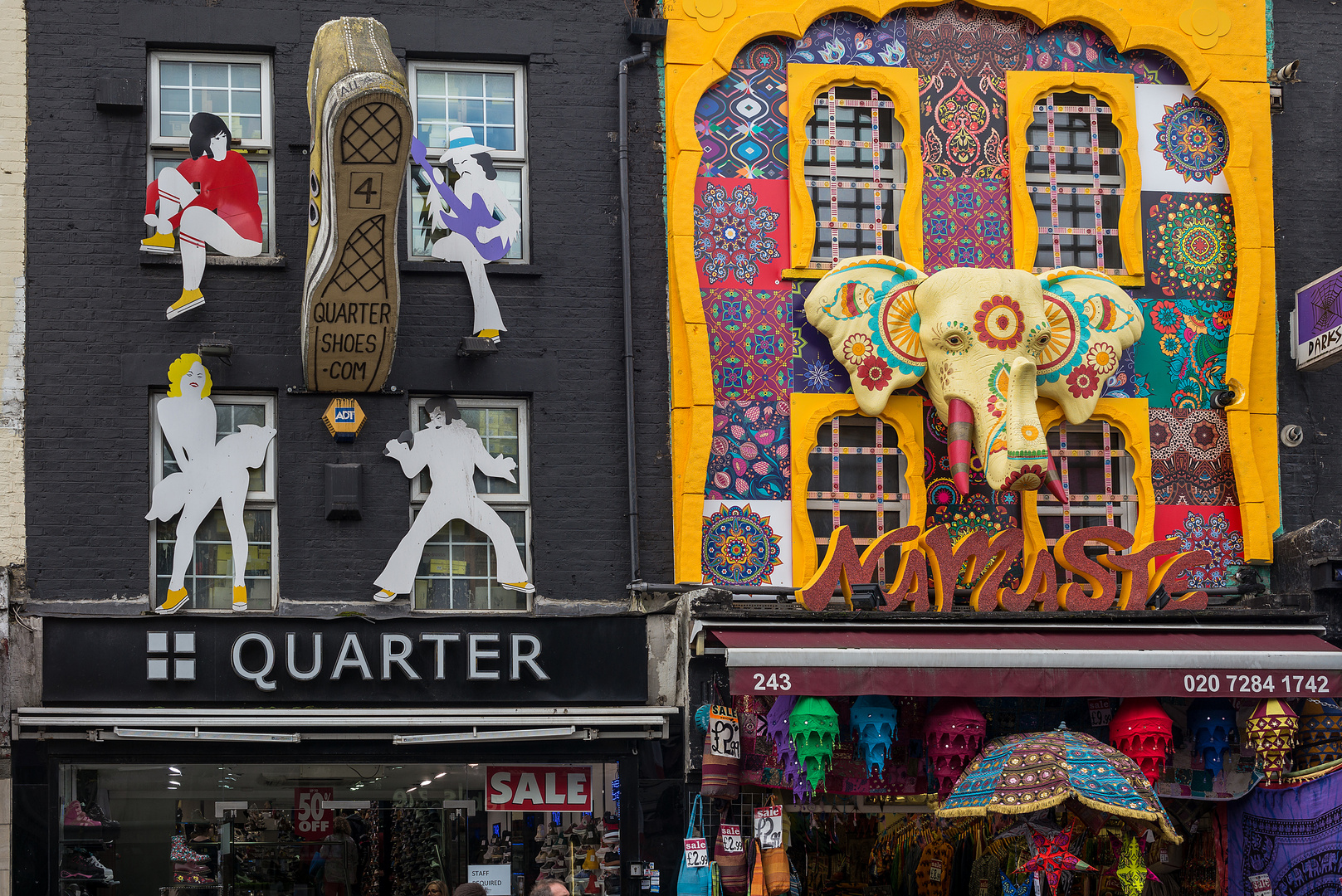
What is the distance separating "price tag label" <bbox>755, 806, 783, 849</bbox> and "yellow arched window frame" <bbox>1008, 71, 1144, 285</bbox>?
5.53 metres

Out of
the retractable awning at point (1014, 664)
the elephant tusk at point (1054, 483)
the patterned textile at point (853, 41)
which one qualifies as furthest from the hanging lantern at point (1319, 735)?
the patterned textile at point (853, 41)

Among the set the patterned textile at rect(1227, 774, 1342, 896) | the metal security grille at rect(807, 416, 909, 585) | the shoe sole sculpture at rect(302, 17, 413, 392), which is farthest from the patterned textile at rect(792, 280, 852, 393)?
the patterned textile at rect(1227, 774, 1342, 896)

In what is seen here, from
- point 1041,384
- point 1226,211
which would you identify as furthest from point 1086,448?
point 1226,211

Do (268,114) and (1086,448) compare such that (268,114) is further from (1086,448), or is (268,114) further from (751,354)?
(1086,448)

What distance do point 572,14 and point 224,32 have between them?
3.16 metres

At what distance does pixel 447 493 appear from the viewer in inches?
538

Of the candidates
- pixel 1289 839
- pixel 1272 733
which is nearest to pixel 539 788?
pixel 1272 733

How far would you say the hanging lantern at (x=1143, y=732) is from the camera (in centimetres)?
1283

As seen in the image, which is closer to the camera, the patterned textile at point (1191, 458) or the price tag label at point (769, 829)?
the price tag label at point (769, 829)

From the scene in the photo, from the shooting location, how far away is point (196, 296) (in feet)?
44.2

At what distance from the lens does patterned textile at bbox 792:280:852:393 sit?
1412 cm

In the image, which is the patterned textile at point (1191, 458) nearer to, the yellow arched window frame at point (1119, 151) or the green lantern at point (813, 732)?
the yellow arched window frame at point (1119, 151)

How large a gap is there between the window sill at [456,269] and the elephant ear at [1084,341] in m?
4.63

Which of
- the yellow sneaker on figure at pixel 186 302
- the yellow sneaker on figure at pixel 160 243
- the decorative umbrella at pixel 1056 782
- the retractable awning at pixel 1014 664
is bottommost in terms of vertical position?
the decorative umbrella at pixel 1056 782
